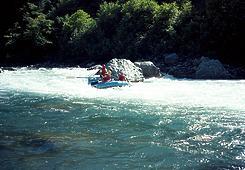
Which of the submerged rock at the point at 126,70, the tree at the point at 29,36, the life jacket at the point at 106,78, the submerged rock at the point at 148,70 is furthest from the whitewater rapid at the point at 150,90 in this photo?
the tree at the point at 29,36

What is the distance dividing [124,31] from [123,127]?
72.3 feet

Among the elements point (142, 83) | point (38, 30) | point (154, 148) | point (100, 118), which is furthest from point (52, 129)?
point (38, 30)

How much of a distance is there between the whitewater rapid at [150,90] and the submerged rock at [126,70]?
0.57m

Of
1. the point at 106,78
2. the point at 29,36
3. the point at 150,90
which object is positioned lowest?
the point at 150,90

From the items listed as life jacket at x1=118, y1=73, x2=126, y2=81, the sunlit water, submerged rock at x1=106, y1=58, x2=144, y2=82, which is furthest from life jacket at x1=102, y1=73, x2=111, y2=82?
submerged rock at x1=106, y1=58, x2=144, y2=82

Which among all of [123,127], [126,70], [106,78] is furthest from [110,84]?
→ [123,127]

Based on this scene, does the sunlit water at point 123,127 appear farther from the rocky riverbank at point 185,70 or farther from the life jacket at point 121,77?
the rocky riverbank at point 185,70

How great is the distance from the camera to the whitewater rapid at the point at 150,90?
17202mm

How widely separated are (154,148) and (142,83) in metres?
13.1

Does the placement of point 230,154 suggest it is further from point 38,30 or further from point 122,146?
point 38,30

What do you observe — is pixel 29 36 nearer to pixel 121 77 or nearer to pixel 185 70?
pixel 185 70

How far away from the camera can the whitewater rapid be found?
56.4 feet

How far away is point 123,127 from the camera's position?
12484 millimetres

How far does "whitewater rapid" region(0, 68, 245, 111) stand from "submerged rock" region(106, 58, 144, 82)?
566 mm
